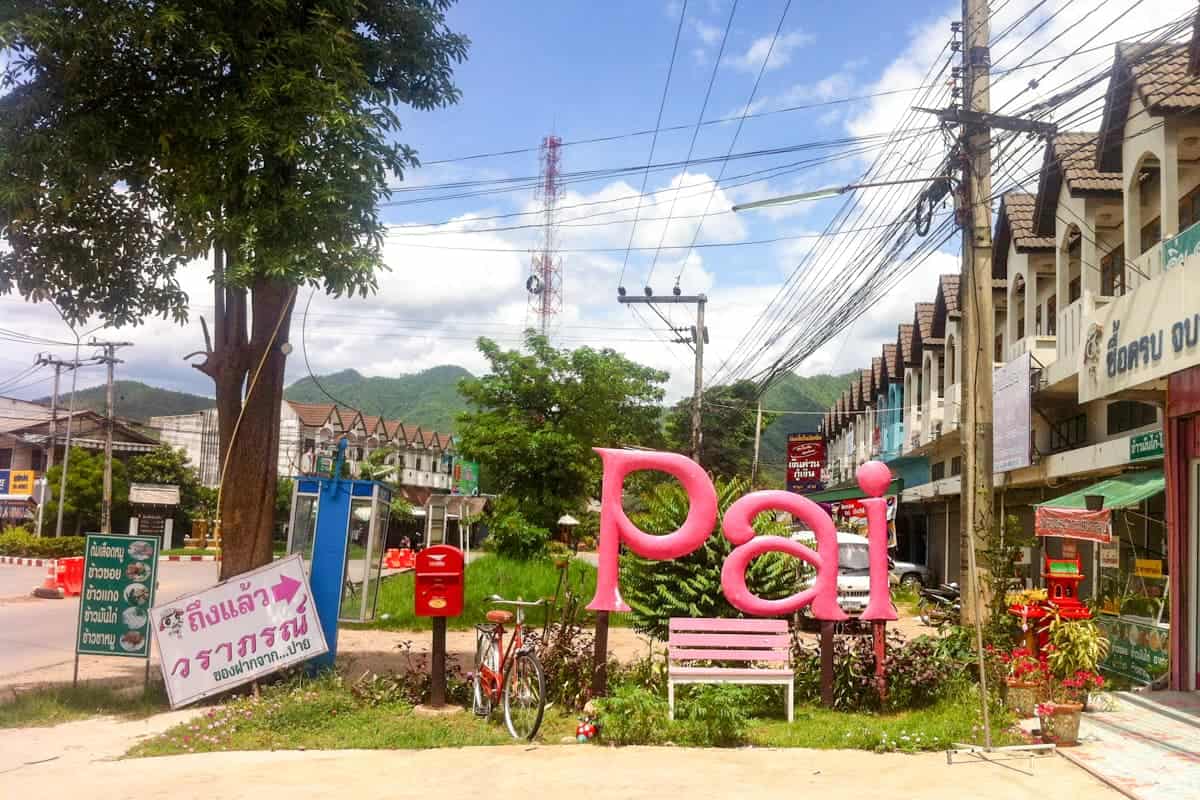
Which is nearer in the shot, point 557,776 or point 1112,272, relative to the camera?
point 557,776

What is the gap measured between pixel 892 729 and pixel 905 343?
33744mm

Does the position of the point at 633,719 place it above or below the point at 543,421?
below

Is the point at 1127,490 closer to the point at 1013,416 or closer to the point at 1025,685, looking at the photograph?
the point at 1013,416

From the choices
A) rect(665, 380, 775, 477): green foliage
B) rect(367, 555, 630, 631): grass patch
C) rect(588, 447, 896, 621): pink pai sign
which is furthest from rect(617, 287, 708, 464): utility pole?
rect(665, 380, 775, 477): green foliage

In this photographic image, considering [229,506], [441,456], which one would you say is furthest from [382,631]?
[441,456]

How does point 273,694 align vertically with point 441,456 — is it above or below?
below

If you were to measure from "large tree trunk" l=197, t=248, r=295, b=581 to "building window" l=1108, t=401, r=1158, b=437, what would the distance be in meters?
14.9

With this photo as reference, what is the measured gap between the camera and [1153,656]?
38.0 ft

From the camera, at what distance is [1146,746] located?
816 centimetres

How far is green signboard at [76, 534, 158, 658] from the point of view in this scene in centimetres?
1079

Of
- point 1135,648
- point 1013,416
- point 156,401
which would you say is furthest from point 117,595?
point 156,401

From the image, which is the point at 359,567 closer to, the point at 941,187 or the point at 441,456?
the point at 941,187

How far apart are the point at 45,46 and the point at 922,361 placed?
32807 millimetres

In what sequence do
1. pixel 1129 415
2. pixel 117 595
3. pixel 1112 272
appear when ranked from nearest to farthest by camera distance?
pixel 117 595
pixel 1112 272
pixel 1129 415
